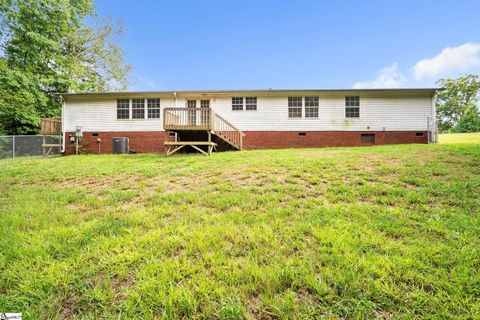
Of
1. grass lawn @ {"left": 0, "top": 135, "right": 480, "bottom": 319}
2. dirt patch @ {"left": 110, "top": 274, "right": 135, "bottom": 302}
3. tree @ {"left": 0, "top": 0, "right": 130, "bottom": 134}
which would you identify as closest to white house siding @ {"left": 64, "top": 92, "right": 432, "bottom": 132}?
tree @ {"left": 0, "top": 0, "right": 130, "bottom": 134}

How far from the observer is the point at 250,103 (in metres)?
13.9

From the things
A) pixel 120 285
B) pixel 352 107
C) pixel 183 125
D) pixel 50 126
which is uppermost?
pixel 352 107

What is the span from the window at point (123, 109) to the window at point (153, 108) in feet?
4.48

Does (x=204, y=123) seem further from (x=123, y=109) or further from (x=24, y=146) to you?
(x=24, y=146)

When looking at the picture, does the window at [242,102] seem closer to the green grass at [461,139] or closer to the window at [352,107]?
the window at [352,107]

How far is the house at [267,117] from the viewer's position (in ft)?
43.3

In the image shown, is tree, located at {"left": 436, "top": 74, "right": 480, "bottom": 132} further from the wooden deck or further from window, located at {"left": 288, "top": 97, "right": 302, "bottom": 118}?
the wooden deck

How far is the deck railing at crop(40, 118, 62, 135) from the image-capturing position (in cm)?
1289

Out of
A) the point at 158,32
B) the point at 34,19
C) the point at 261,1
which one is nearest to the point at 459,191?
the point at 261,1

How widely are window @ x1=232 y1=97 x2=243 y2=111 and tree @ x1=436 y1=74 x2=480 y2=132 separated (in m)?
44.3

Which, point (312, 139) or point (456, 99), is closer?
point (312, 139)

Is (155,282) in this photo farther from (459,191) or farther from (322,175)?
(459,191)

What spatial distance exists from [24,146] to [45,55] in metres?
8.88

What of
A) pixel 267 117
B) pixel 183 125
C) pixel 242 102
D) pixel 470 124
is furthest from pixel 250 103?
pixel 470 124
